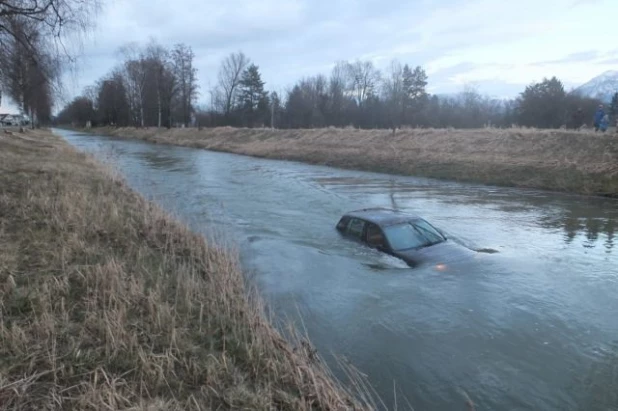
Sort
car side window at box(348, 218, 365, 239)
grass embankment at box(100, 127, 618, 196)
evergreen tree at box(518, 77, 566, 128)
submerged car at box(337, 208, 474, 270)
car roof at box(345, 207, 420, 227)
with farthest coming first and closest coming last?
1. evergreen tree at box(518, 77, 566, 128)
2. grass embankment at box(100, 127, 618, 196)
3. car side window at box(348, 218, 365, 239)
4. car roof at box(345, 207, 420, 227)
5. submerged car at box(337, 208, 474, 270)

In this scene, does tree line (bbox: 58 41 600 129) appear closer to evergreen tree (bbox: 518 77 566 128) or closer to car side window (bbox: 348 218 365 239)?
evergreen tree (bbox: 518 77 566 128)

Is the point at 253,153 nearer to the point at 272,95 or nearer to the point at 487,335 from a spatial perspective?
the point at 487,335

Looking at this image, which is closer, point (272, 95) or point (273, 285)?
point (273, 285)

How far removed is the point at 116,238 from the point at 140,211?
10.6 feet

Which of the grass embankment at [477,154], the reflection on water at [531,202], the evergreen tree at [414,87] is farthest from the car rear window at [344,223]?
the evergreen tree at [414,87]

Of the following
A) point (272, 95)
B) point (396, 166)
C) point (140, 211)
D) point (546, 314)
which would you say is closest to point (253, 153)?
point (396, 166)

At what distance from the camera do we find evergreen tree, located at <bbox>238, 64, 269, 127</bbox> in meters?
86.0

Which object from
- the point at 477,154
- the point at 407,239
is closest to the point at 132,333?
the point at 407,239

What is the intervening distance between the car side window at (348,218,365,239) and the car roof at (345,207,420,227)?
13 centimetres

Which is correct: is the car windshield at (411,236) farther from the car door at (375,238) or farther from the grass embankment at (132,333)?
the grass embankment at (132,333)

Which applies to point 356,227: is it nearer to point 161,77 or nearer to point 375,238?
point 375,238

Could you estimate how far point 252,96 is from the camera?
287ft

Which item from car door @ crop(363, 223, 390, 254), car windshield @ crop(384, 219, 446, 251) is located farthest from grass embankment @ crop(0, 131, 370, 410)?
car windshield @ crop(384, 219, 446, 251)

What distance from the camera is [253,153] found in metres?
43.5
